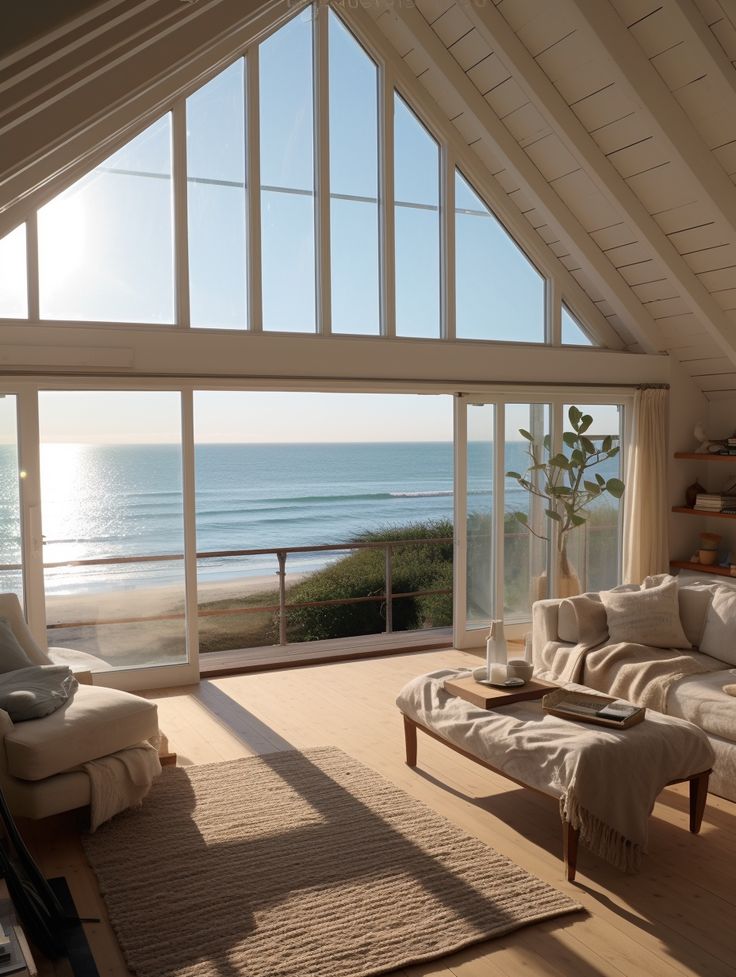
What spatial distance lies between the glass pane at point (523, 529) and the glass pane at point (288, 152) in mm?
1998

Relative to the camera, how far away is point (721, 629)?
4988 mm

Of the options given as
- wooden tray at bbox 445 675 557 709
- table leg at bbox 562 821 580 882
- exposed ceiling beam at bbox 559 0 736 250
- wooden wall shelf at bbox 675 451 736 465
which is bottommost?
table leg at bbox 562 821 580 882

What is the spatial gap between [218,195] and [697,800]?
4760 millimetres

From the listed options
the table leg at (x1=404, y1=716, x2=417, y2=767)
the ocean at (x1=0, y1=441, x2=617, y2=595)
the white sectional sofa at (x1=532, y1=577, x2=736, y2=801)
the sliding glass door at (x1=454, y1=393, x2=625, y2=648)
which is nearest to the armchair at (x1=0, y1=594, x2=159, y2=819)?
the table leg at (x1=404, y1=716, x2=417, y2=767)

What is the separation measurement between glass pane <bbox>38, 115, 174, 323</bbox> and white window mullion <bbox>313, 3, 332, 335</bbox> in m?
1.05

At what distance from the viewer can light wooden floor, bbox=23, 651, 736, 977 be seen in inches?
113

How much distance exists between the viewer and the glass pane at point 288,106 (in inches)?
246

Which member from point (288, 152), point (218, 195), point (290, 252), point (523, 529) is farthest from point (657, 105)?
point (523, 529)

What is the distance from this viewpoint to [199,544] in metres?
18.5

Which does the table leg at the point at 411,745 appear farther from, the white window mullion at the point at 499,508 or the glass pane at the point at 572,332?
the glass pane at the point at 572,332

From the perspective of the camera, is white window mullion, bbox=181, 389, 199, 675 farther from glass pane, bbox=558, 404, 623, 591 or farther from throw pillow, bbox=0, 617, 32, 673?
glass pane, bbox=558, 404, 623, 591

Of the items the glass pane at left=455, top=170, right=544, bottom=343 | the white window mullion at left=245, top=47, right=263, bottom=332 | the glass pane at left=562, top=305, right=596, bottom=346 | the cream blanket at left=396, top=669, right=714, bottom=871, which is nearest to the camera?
the cream blanket at left=396, top=669, right=714, bottom=871

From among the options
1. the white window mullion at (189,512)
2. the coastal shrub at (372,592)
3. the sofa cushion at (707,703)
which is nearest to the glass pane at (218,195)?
the white window mullion at (189,512)

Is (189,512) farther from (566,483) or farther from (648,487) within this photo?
(648,487)
